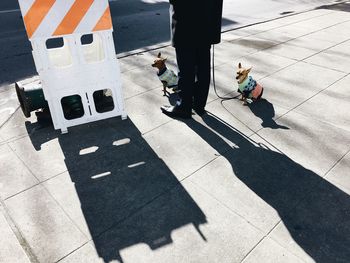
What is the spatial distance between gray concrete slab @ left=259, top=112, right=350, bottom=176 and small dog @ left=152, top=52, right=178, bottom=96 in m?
1.74

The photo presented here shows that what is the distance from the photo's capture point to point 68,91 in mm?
4352

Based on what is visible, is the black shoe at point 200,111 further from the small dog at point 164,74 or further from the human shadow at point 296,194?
the small dog at point 164,74

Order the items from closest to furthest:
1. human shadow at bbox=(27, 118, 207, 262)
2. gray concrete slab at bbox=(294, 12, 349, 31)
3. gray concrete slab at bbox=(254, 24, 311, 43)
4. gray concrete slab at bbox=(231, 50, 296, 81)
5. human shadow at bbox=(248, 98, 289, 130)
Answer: human shadow at bbox=(27, 118, 207, 262), human shadow at bbox=(248, 98, 289, 130), gray concrete slab at bbox=(231, 50, 296, 81), gray concrete slab at bbox=(254, 24, 311, 43), gray concrete slab at bbox=(294, 12, 349, 31)

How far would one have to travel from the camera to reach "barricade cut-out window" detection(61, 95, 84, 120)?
4656 mm

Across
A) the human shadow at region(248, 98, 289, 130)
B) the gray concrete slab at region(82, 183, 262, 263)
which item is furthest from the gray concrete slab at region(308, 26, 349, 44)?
the gray concrete slab at region(82, 183, 262, 263)

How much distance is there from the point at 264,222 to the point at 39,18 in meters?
3.42

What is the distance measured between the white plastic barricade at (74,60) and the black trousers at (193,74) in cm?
92

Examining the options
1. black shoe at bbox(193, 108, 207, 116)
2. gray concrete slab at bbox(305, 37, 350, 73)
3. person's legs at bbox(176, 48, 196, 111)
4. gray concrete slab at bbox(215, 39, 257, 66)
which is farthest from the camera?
gray concrete slab at bbox(215, 39, 257, 66)

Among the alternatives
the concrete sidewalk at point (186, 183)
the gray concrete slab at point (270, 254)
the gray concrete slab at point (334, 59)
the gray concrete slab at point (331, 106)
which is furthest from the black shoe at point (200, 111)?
the gray concrete slab at point (334, 59)

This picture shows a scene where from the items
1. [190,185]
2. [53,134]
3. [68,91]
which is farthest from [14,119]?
[190,185]

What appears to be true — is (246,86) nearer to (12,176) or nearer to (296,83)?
(296,83)

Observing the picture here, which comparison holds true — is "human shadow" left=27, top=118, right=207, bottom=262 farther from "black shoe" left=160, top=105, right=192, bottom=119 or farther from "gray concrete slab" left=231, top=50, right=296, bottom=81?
"gray concrete slab" left=231, top=50, right=296, bottom=81

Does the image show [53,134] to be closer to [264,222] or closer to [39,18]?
[39,18]

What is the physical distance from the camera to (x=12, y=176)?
3.69 m
